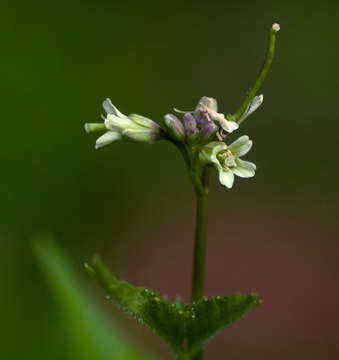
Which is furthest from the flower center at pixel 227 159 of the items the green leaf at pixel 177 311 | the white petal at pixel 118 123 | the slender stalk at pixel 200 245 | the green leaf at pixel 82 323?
the green leaf at pixel 82 323

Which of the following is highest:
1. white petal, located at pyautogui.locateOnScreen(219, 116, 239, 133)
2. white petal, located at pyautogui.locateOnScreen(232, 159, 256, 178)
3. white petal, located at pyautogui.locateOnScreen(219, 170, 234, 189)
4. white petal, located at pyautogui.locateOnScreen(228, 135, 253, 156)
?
white petal, located at pyautogui.locateOnScreen(219, 116, 239, 133)

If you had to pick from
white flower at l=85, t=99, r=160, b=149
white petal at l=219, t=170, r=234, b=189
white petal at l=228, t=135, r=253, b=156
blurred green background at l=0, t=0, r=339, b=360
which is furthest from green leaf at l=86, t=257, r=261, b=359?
blurred green background at l=0, t=0, r=339, b=360

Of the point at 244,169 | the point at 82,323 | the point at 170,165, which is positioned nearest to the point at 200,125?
the point at 244,169

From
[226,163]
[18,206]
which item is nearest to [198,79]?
[18,206]

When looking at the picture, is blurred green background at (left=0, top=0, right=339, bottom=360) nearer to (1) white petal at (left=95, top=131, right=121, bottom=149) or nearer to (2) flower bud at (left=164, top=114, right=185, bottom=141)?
(1) white petal at (left=95, top=131, right=121, bottom=149)

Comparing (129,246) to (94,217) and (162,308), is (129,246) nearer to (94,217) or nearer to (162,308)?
(94,217)

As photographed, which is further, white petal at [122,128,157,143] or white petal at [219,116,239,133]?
white petal at [122,128,157,143]

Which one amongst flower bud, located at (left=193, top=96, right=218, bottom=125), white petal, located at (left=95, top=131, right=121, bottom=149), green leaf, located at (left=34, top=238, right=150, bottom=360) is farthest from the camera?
green leaf, located at (left=34, top=238, right=150, bottom=360)

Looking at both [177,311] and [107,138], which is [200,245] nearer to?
[177,311]
